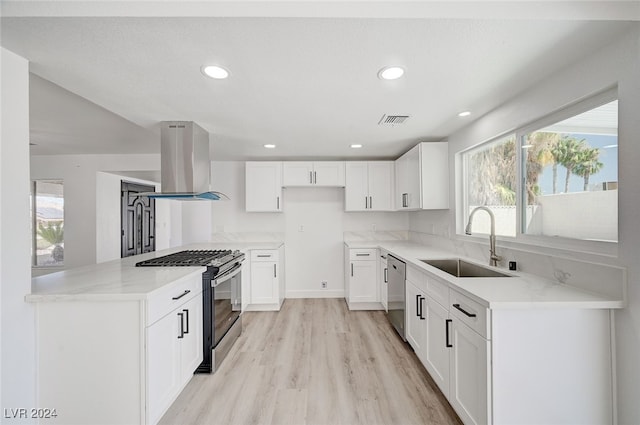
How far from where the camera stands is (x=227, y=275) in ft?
8.69

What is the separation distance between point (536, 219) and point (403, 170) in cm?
190

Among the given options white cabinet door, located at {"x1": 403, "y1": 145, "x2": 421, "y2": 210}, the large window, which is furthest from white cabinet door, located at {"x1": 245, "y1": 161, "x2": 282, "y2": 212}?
the large window

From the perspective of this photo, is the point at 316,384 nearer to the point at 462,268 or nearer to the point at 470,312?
the point at 470,312

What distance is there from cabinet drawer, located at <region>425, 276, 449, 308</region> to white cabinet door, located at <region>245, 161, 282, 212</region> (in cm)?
258

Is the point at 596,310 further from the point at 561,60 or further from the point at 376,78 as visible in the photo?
the point at 376,78

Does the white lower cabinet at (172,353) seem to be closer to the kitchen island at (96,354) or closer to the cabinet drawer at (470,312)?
the kitchen island at (96,354)

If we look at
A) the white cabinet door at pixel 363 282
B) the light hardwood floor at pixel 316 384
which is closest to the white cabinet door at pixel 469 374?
the light hardwood floor at pixel 316 384

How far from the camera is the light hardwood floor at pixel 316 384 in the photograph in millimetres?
1838

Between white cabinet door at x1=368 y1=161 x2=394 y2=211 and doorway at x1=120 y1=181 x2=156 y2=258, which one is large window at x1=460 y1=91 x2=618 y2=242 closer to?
white cabinet door at x1=368 y1=161 x2=394 y2=211

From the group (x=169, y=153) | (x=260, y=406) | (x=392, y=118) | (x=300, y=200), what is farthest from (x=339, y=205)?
(x=260, y=406)

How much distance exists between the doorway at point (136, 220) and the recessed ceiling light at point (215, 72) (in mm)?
3954

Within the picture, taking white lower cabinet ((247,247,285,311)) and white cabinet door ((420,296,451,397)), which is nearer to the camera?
white cabinet door ((420,296,451,397))

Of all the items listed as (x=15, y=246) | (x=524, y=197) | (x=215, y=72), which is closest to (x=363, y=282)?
(x=524, y=197)

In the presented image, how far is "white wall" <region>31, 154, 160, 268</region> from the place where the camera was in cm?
438
